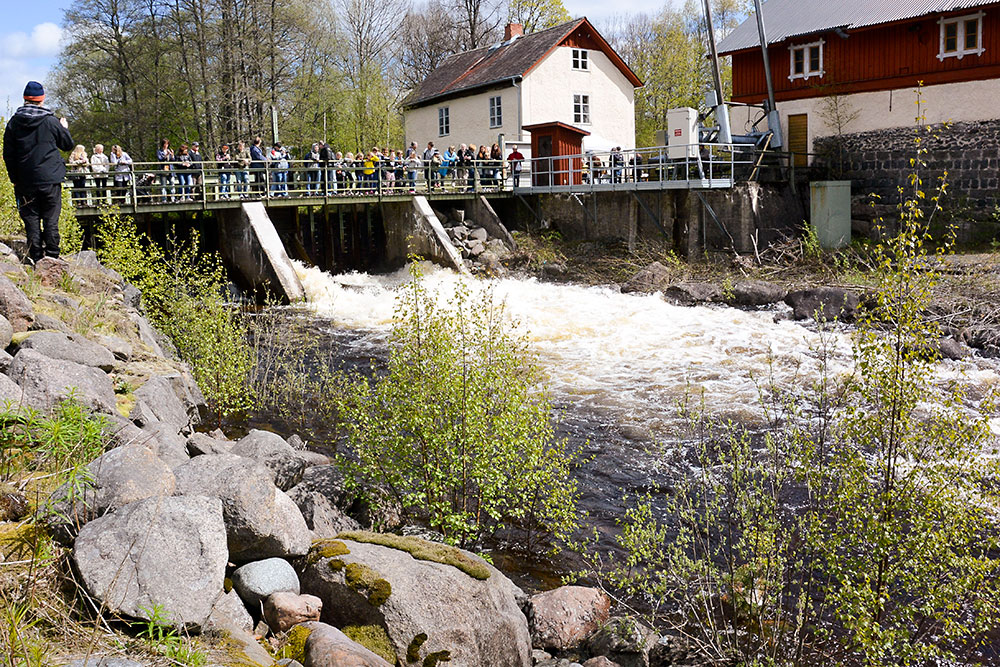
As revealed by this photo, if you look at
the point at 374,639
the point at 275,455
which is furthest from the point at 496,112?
the point at 374,639

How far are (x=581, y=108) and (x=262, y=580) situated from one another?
102ft

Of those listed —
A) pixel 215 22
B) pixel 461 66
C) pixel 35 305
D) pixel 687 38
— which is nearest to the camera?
pixel 35 305

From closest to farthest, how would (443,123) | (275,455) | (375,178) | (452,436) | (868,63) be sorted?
(452,436) → (275,455) → (868,63) → (375,178) → (443,123)

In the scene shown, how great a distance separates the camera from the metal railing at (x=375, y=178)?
1977 centimetres

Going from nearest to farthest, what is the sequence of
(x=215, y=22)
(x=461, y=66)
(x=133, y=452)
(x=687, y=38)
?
(x=133, y=452) → (x=215, y=22) → (x=461, y=66) → (x=687, y=38)

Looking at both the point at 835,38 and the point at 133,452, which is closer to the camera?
the point at 133,452

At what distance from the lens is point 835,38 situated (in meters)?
24.2

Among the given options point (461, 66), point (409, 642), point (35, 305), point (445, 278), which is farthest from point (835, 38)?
point (409, 642)

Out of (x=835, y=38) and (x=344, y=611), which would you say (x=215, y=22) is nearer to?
(x=835, y=38)

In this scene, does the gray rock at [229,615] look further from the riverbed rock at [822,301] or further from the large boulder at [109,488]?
the riverbed rock at [822,301]

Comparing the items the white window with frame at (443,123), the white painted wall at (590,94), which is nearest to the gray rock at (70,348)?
the white painted wall at (590,94)

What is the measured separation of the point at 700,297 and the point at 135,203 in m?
12.7

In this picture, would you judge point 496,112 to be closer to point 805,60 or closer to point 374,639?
point 805,60

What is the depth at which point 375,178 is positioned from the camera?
2430cm
